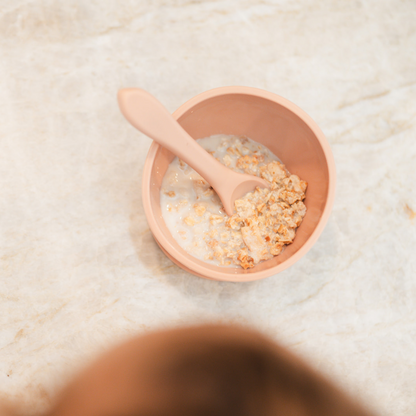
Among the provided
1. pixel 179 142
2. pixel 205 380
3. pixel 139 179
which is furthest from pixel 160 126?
pixel 205 380

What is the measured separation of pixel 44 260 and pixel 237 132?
0.45 metres

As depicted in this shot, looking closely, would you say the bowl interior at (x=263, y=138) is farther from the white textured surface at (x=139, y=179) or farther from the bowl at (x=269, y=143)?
the white textured surface at (x=139, y=179)

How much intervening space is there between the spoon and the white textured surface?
0.58 feet

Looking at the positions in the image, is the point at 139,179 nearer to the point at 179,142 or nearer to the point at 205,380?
the point at 179,142

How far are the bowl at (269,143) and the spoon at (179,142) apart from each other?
0.04 m

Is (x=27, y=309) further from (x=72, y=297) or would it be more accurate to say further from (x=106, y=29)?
(x=106, y=29)

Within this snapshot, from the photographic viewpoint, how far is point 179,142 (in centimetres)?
52

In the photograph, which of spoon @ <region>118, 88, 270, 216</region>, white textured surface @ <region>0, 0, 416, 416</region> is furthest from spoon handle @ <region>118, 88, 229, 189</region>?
white textured surface @ <region>0, 0, 416, 416</region>

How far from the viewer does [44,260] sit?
67 centimetres

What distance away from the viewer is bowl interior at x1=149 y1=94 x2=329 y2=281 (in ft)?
1.82

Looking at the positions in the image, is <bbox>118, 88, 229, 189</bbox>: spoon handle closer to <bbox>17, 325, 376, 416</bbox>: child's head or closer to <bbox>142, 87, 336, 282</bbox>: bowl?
<bbox>142, 87, 336, 282</bbox>: bowl

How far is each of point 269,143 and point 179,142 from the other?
21cm

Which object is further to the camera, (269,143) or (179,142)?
(269,143)

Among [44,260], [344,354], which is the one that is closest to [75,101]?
[44,260]
